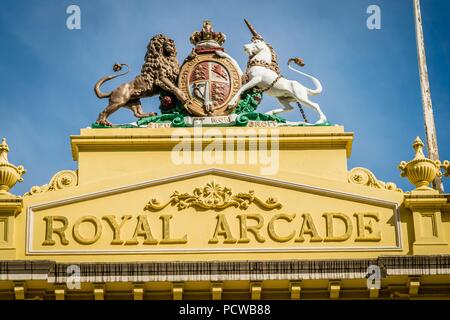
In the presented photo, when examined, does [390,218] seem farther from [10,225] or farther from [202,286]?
[10,225]

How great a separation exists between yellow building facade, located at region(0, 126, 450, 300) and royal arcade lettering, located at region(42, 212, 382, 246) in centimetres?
2

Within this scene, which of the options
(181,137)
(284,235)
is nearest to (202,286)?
(284,235)

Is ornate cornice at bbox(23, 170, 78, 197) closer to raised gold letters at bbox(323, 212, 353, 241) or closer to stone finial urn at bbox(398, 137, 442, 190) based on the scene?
raised gold letters at bbox(323, 212, 353, 241)

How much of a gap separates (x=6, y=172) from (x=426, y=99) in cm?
1002

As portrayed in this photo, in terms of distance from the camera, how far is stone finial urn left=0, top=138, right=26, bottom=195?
28891 millimetres

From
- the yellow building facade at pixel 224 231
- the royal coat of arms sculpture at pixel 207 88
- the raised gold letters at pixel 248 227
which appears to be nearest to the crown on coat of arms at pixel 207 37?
the royal coat of arms sculpture at pixel 207 88

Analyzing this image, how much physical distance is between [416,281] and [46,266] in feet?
23.1

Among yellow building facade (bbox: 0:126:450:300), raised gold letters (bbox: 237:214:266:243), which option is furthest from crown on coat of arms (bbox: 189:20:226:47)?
raised gold letters (bbox: 237:214:266:243)

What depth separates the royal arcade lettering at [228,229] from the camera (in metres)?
28.4

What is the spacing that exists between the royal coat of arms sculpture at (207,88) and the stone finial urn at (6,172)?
2360 mm

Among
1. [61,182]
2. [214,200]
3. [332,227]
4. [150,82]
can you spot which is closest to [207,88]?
[150,82]

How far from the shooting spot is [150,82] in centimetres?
3153

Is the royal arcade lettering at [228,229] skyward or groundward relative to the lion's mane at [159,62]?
groundward

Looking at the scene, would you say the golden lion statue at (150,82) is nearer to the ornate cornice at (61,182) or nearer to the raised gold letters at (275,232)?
the ornate cornice at (61,182)
